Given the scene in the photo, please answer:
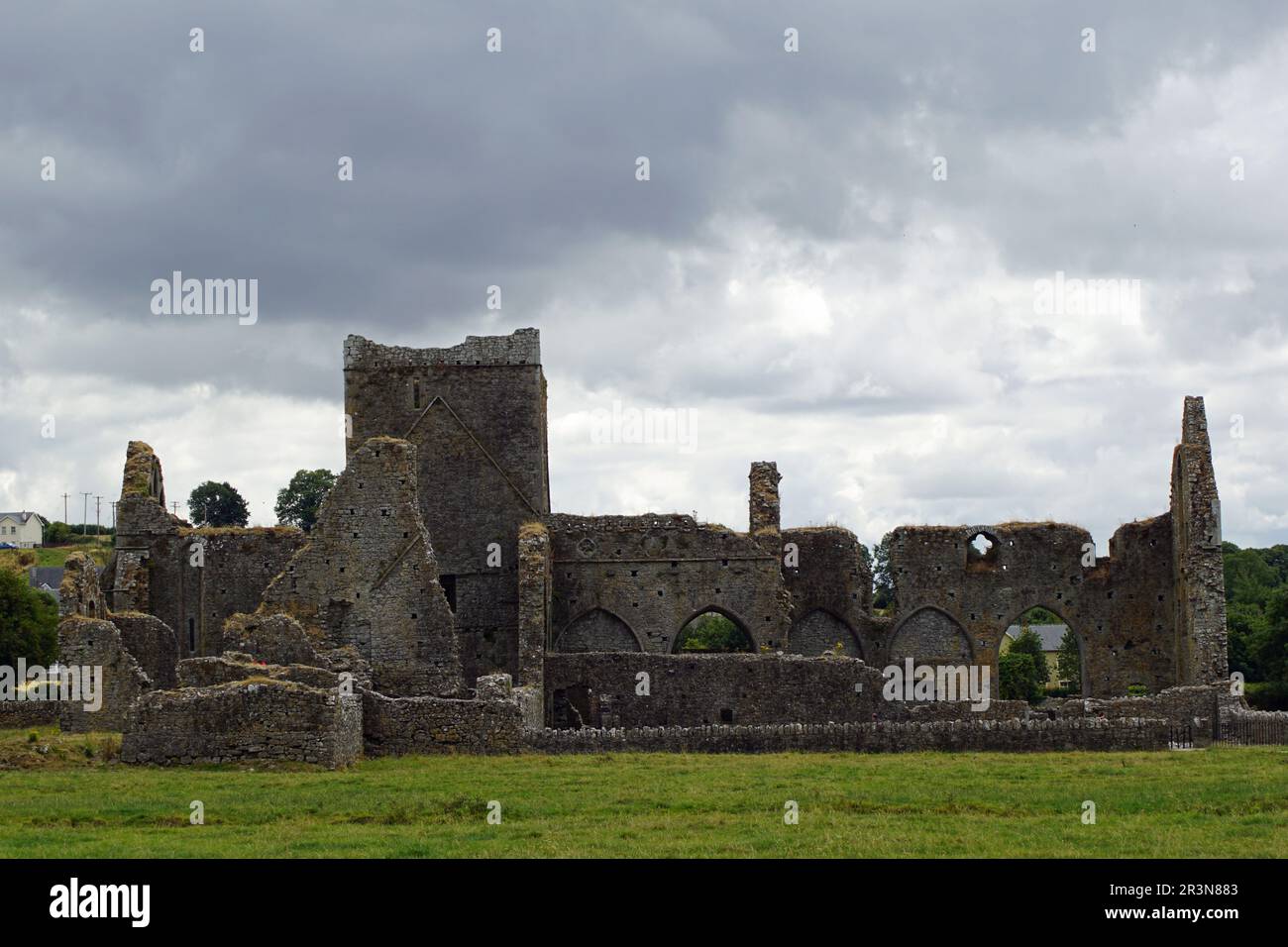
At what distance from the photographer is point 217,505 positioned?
94.3m

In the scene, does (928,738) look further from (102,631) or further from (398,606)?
(102,631)

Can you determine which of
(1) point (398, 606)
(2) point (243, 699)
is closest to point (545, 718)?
(1) point (398, 606)

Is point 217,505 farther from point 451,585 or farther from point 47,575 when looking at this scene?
point 451,585

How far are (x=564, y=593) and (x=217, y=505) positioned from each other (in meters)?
50.9

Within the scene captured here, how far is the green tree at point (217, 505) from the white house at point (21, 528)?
53038mm

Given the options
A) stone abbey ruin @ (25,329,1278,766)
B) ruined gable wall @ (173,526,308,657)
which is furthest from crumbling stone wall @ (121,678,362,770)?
ruined gable wall @ (173,526,308,657)

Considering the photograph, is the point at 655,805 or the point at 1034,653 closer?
the point at 655,805

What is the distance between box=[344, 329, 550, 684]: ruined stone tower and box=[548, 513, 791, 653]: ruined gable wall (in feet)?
4.89

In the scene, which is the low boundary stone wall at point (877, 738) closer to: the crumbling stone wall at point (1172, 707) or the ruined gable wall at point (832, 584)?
the crumbling stone wall at point (1172, 707)

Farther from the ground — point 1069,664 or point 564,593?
point 564,593

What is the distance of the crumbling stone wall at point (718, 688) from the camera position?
36500mm

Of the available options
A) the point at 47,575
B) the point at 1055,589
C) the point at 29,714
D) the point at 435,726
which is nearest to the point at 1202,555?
the point at 1055,589

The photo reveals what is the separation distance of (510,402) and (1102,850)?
3352 cm

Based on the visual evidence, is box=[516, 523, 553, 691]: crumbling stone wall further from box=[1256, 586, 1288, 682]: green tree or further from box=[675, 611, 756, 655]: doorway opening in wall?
box=[675, 611, 756, 655]: doorway opening in wall
